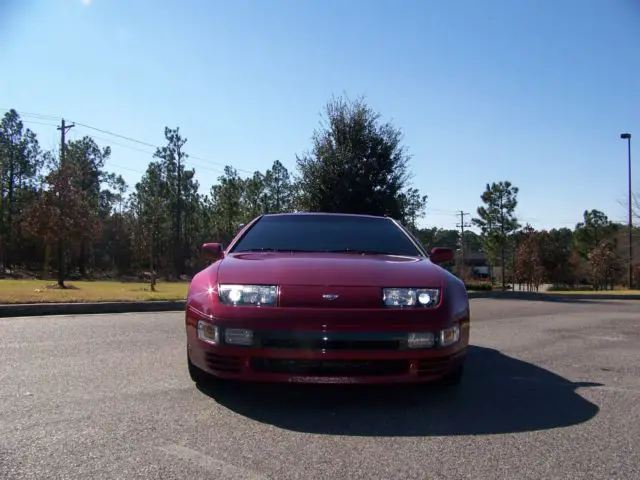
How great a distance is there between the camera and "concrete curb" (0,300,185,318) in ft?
32.4

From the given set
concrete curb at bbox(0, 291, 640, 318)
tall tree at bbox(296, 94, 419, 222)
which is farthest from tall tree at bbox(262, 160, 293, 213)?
concrete curb at bbox(0, 291, 640, 318)

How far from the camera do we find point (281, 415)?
3.77 m

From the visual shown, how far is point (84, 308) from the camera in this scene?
10648 millimetres

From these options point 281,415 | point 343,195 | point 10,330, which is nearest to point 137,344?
point 10,330

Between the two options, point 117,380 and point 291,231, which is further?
point 291,231

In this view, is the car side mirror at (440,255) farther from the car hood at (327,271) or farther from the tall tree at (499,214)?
the tall tree at (499,214)

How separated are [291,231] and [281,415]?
1.89m

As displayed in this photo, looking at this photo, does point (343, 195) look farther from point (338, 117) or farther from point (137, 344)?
point (137, 344)

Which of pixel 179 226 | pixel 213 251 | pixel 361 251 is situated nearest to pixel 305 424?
pixel 361 251

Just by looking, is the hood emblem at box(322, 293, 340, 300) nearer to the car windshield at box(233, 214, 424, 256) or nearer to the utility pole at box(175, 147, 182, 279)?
the car windshield at box(233, 214, 424, 256)

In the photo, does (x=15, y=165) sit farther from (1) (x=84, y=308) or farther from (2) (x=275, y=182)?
(1) (x=84, y=308)

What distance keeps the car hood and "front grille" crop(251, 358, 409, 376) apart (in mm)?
524

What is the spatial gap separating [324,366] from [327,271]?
0.70 meters

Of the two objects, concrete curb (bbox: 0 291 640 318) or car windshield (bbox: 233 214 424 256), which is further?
concrete curb (bbox: 0 291 640 318)
